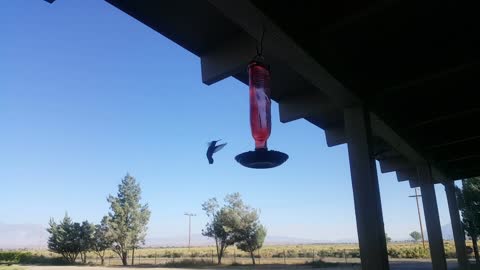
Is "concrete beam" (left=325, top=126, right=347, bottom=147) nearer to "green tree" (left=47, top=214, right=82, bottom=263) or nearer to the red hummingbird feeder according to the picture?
the red hummingbird feeder

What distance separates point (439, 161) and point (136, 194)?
109 ft

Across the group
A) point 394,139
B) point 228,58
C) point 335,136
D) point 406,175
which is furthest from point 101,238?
point 228,58

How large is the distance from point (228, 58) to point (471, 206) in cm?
2087

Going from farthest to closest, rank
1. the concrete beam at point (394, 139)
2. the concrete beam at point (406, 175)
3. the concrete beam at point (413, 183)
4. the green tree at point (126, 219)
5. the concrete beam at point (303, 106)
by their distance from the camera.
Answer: the green tree at point (126, 219), the concrete beam at point (413, 183), the concrete beam at point (406, 175), the concrete beam at point (394, 139), the concrete beam at point (303, 106)

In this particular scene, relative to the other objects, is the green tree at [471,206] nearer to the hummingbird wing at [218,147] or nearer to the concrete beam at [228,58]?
the concrete beam at [228,58]

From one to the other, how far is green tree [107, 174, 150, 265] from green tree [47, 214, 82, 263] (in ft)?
15.2

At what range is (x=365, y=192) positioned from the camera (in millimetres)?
4629

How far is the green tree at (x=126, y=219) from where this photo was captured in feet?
121

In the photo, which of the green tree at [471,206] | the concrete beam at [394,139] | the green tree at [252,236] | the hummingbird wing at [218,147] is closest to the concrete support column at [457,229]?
the concrete beam at [394,139]

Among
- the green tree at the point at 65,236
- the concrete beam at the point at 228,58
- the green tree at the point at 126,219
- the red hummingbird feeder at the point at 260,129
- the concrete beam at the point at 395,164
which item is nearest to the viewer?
the red hummingbird feeder at the point at 260,129

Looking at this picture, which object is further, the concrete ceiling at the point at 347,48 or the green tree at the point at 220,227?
the green tree at the point at 220,227

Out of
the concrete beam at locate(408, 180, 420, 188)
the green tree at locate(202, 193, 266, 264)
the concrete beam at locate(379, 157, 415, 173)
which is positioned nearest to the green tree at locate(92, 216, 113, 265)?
the green tree at locate(202, 193, 266, 264)

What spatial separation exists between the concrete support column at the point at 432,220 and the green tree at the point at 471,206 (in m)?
12.9

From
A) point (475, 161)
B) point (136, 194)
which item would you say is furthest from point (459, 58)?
point (136, 194)
